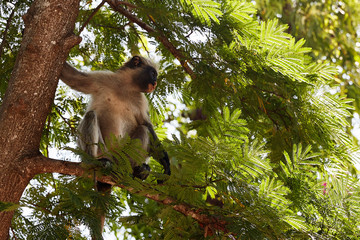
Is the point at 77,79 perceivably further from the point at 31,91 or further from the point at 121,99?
the point at 31,91

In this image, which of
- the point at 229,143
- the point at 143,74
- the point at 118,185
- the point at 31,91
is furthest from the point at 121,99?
the point at 229,143

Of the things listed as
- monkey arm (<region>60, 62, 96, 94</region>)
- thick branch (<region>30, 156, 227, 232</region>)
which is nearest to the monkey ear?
monkey arm (<region>60, 62, 96, 94</region>)

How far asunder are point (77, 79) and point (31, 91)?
1.25 meters

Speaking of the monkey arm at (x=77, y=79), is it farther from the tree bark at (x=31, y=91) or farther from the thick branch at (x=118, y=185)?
the thick branch at (x=118, y=185)

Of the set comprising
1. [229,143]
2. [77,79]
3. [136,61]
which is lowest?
[229,143]

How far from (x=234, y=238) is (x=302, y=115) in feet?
5.10

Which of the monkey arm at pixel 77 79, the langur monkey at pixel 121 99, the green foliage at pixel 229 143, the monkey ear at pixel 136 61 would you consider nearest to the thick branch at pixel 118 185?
the green foliage at pixel 229 143

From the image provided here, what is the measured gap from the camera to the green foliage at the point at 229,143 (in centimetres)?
315

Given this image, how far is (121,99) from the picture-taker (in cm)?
553

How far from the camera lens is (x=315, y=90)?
4.32m

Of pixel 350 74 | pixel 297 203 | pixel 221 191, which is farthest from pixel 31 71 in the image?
pixel 350 74

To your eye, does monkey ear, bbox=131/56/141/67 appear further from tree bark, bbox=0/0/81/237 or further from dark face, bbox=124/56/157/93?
tree bark, bbox=0/0/81/237

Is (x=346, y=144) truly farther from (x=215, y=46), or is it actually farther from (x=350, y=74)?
(x=350, y=74)

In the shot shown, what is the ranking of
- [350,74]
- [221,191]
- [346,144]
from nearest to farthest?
1. [221,191]
2. [346,144]
3. [350,74]
